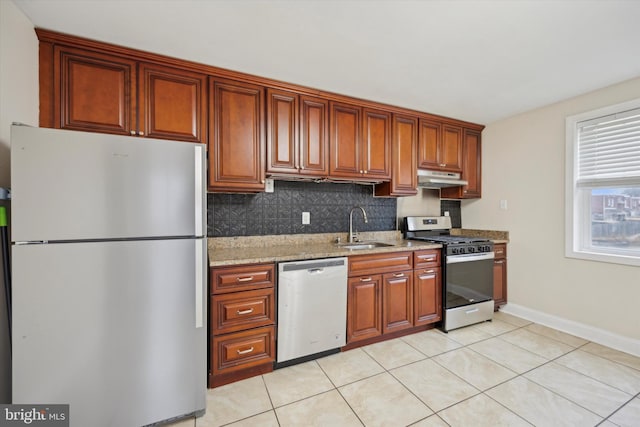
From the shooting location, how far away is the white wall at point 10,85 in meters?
1.41

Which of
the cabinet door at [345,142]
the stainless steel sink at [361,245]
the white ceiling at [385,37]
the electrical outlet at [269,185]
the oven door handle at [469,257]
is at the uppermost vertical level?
the white ceiling at [385,37]

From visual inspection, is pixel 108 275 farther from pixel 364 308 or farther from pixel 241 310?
pixel 364 308

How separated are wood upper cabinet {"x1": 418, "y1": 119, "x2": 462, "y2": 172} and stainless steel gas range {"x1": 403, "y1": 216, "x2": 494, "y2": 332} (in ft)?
3.04

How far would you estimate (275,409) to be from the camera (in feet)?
5.59

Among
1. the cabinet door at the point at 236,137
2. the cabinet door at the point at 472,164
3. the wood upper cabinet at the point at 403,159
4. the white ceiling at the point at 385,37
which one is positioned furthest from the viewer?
the cabinet door at the point at 472,164

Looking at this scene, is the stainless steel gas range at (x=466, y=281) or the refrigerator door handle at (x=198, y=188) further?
the stainless steel gas range at (x=466, y=281)

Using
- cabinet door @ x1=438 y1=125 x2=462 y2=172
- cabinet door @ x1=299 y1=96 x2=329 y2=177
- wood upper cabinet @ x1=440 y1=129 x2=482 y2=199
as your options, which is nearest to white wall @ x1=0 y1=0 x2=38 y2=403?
cabinet door @ x1=299 y1=96 x2=329 y2=177

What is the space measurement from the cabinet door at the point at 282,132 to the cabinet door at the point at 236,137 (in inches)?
2.8

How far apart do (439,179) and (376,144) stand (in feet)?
3.09

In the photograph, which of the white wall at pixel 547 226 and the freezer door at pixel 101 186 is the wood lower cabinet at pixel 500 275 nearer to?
the white wall at pixel 547 226

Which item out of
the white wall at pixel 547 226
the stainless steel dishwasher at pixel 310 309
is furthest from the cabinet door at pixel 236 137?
the white wall at pixel 547 226

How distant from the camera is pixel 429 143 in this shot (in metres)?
3.22

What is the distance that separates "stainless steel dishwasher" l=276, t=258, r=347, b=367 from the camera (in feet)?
6.87

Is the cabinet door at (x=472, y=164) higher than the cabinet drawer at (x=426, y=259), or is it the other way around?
the cabinet door at (x=472, y=164)
